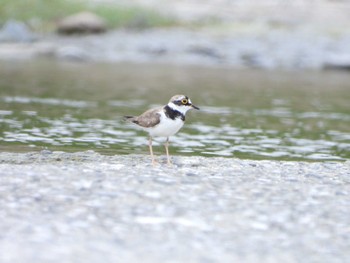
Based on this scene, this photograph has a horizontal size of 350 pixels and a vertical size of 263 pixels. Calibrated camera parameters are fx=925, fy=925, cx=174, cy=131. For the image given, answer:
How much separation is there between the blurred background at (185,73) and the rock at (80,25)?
5 cm

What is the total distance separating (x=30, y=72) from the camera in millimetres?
28797

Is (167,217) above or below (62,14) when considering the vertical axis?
below

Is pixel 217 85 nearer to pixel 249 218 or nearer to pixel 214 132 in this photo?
pixel 214 132

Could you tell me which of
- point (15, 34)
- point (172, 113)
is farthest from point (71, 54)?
point (172, 113)

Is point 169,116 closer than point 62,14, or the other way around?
point 169,116

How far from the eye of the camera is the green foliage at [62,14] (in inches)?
1476

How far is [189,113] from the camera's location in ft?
74.2

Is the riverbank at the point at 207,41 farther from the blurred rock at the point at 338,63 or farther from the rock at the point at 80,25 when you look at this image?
the rock at the point at 80,25

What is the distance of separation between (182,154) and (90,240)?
26.1 ft

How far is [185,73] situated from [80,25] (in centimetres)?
741

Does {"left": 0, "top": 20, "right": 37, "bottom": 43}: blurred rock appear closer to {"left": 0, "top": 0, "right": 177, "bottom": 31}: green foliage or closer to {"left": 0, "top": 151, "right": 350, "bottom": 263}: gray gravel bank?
{"left": 0, "top": 0, "right": 177, "bottom": 31}: green foliage

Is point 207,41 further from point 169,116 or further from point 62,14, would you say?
point 169,116

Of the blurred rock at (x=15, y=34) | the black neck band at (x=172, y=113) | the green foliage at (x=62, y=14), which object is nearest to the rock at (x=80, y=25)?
the green foliage at (x=62, y=14)

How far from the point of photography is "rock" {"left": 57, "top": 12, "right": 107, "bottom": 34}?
120ft
